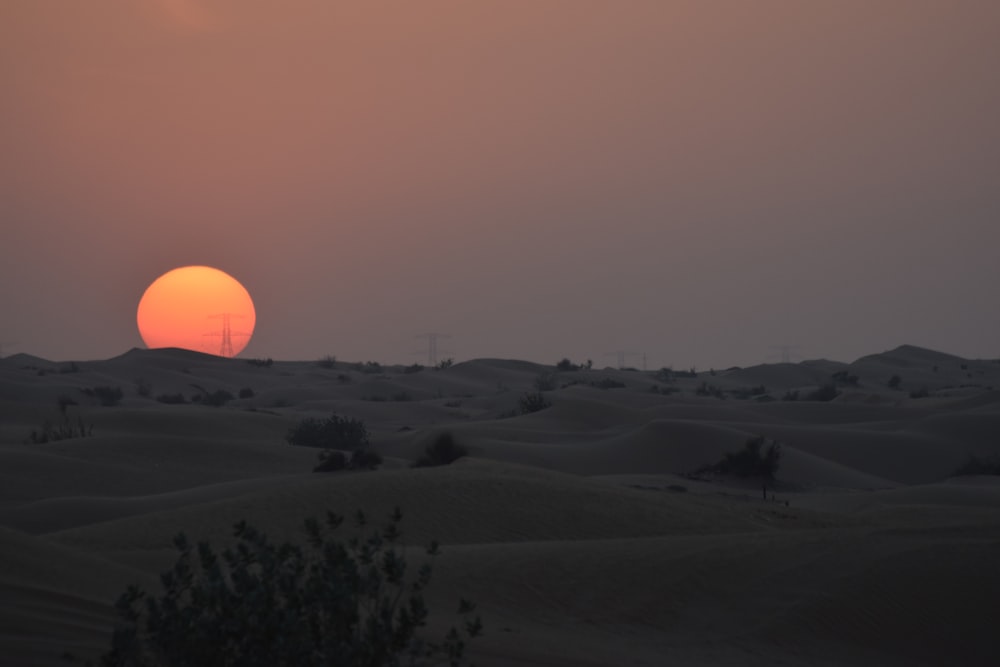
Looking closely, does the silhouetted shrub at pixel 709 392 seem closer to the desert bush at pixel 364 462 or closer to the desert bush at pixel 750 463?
the desert bush at pixel 750 463

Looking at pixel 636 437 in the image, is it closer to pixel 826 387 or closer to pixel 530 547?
pixel 530 547

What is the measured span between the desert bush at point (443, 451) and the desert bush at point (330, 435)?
13.2 feet

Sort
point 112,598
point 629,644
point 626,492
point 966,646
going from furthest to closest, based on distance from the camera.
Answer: point 626,492 < point 966,646 < point 629,644 < point 112,598

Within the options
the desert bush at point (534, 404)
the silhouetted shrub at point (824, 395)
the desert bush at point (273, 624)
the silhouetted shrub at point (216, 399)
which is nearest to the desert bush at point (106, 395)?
the silhouetted shrub at point (216, 399)

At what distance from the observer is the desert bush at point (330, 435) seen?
101ft

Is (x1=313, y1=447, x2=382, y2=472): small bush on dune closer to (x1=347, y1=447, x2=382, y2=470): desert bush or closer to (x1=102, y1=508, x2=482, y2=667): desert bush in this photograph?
(x1=347, y1=447, x2=382, y2=470): desert bush

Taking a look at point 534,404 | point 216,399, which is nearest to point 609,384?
point 534,404

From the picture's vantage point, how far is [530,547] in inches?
498

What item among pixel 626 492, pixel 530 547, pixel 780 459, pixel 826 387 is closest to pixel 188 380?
pixel 826 387

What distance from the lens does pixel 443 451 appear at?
26844mm

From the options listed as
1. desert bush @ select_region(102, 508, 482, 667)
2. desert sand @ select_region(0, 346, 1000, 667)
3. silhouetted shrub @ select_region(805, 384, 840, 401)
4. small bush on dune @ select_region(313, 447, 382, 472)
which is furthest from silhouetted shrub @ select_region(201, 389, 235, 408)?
desert bush @ select_region(102, 508, 482, 667)

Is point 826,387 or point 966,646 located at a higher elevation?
point 826,387

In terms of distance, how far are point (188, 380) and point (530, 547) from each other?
48810 millimetres

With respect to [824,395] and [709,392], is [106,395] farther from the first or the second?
[824,395]
